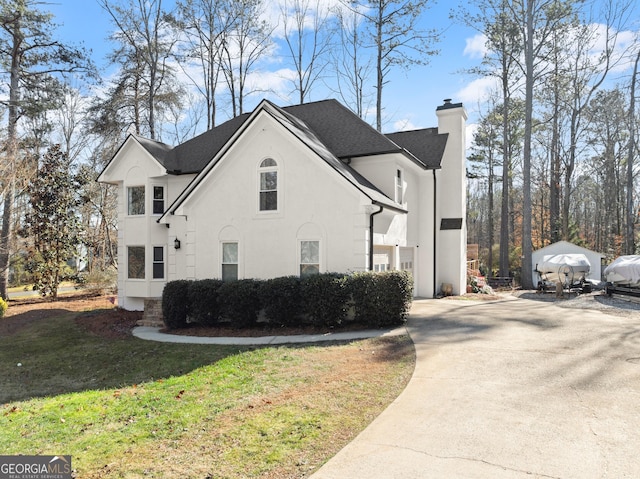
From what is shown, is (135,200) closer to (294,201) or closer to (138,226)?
(138,226)

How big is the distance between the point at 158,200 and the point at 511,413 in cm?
1595

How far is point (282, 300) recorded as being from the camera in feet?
38.2

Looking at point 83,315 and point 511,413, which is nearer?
point 511,413

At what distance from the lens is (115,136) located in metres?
27.6

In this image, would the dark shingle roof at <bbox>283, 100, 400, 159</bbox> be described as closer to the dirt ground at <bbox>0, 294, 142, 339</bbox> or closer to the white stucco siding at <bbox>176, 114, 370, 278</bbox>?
the white stucco siding at <bbox>176, 114, 370, 278</bbox>

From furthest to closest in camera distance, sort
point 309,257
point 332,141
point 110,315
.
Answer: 1. point 110,315
2. point 332,141
3. point 309,257

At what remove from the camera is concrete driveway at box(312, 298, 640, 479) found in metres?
4.09

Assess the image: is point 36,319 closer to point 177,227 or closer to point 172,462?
point 177,227

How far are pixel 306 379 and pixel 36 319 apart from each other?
45.6 feet

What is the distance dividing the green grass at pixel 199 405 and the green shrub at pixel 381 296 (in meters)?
1.43

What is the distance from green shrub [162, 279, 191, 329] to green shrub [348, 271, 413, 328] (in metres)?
5.38

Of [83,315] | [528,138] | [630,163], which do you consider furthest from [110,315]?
[630,163]

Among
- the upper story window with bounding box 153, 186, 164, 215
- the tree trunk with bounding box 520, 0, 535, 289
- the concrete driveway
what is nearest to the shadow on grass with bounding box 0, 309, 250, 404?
the concrete driveway

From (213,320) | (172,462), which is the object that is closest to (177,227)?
(213,320)
